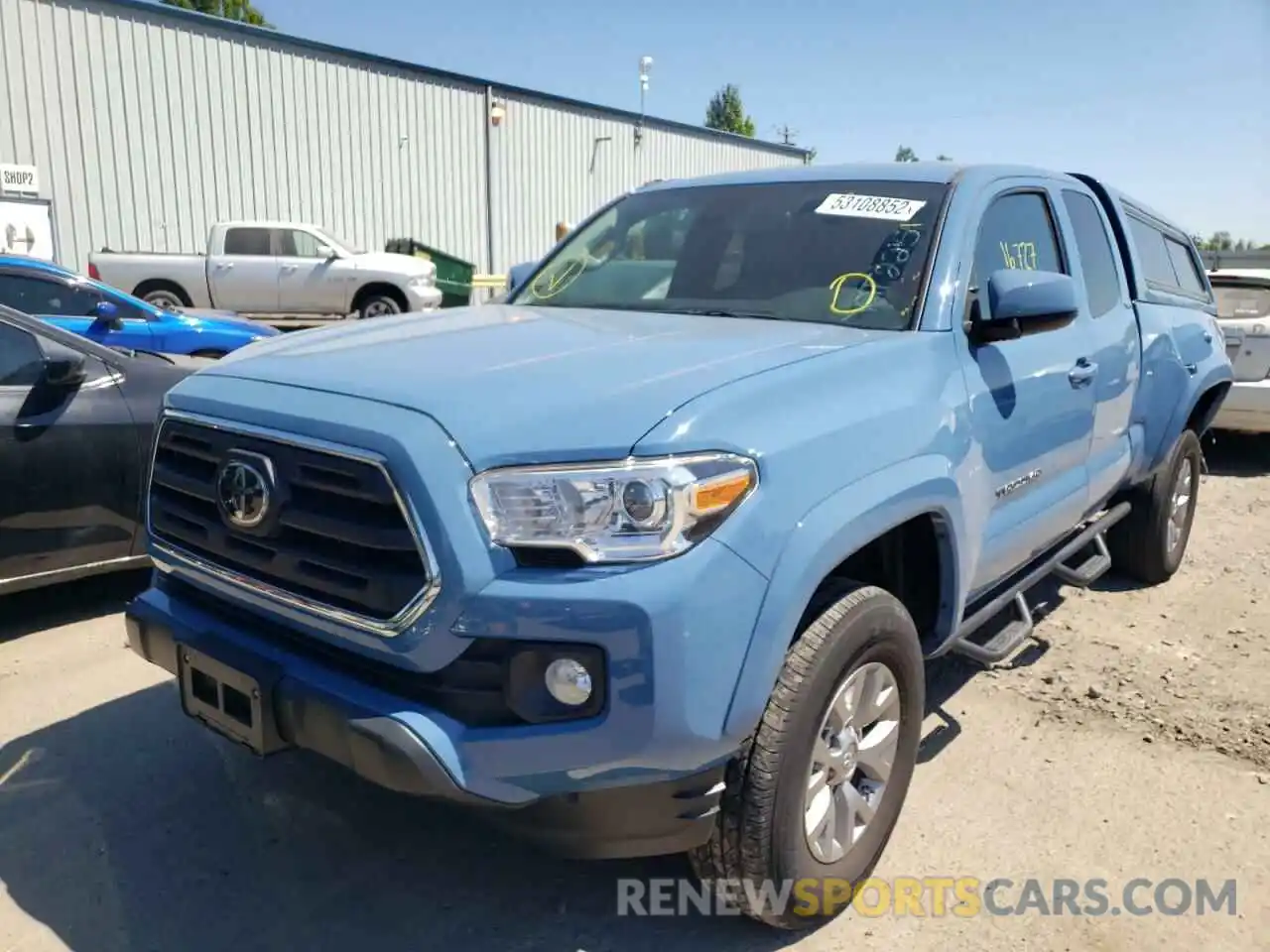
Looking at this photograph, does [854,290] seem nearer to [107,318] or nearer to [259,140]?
Answer: [107,318]

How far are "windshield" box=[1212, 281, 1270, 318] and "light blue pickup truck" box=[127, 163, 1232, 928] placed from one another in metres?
5.92

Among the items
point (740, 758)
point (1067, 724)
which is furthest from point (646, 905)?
point (1067, 724)

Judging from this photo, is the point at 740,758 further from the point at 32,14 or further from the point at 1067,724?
the point at 32,14

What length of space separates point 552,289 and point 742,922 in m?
2.36

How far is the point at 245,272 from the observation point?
16.0 meters

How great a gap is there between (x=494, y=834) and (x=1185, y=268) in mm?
5114

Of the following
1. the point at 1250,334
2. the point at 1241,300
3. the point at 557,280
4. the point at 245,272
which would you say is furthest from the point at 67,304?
the point at 1241,300

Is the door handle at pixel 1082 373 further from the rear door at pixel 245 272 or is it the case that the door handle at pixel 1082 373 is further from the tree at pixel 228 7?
the tree at pixel 228 7

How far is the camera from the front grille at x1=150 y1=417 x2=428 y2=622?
2080 millimetres

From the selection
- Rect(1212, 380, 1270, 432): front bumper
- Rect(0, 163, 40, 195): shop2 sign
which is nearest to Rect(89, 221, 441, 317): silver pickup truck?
Rect(0, 163, 40, 195): shop2 sign

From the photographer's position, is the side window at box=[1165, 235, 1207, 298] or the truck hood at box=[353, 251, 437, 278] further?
the truck hood at box=[353, 251, 437, 278]

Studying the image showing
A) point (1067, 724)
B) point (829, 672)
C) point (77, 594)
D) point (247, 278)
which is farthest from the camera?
point (247, 278)

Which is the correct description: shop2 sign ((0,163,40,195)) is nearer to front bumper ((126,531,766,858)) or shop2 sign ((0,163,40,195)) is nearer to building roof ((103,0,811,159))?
building roof ((103,0,811,159))

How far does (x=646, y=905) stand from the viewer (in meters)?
2.63
